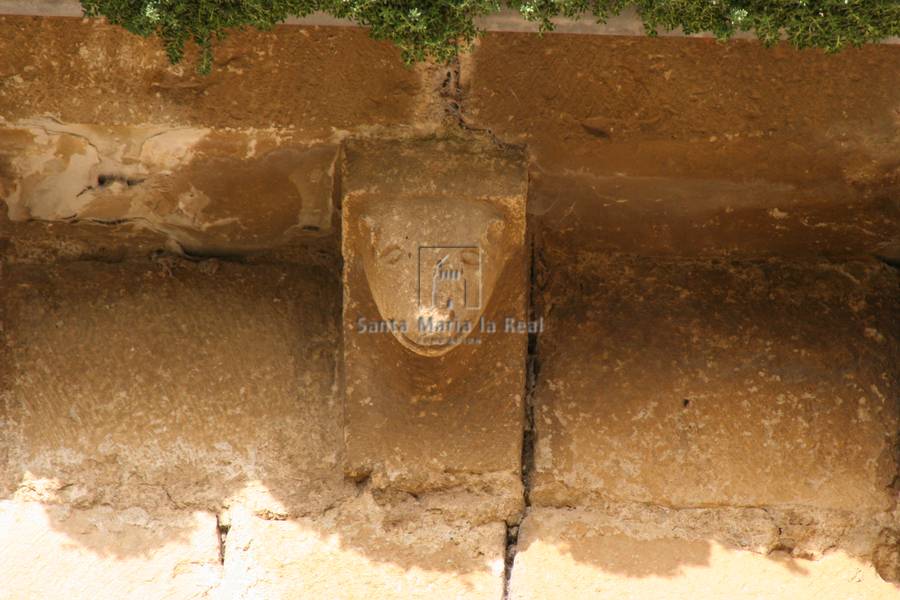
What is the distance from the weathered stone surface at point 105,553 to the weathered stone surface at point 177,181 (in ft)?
2.21

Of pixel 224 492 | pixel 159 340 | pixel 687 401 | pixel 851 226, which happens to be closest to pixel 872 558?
pixel 687 401

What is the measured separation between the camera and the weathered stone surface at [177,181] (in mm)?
2982

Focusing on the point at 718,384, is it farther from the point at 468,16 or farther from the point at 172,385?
the point at 172,385

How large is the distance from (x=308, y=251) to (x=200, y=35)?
761 mm

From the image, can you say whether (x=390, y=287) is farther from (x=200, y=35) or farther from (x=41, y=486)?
(x=41, y=486)

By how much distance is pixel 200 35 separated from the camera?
106 inches

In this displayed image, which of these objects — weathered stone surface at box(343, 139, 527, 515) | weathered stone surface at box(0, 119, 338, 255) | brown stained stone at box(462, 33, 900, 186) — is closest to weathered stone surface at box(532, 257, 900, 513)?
weathered stone surface at box(343, 139, 527, 515)

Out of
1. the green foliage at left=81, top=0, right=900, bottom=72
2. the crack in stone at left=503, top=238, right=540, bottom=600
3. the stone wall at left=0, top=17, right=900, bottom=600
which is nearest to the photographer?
the green foliage at left=81, top=0, right=900, bottom=72

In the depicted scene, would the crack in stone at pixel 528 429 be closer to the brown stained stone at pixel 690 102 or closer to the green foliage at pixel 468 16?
the brown stained stone at pixel 690 102

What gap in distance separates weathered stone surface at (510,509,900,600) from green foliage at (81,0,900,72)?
1120 mm

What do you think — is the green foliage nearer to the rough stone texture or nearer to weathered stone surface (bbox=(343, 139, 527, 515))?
the rough stone texture
